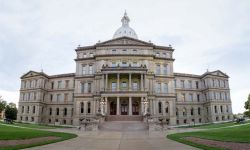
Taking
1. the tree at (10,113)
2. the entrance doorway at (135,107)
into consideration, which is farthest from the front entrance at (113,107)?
the tree at (10,113)

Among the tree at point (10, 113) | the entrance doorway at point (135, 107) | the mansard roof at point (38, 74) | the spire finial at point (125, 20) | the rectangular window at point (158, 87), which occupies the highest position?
the spire finial at point (125, 20)

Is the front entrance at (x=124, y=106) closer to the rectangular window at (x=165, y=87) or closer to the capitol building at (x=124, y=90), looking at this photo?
the capitol building at (x=124, y=90)

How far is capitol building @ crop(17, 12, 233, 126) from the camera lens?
5206 cm

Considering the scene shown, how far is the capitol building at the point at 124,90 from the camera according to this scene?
52.1m

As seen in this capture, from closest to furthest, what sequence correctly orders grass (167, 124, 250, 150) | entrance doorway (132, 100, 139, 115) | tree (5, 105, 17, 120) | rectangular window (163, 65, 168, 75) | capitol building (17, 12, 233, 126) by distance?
1. grass (167, 124, 250, 150)
2. capitol building (17, 12, 233, 126)
3. entrance doorway (132, 100, 139, 115)
4. rectangular window (163, 65, 168, 75)
5. tree (5, 105, 17, 120)

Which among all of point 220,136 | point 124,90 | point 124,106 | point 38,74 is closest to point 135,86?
point 124,90

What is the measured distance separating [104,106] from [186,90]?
31.5 metres

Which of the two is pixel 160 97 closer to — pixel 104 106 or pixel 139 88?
pixel 139 88

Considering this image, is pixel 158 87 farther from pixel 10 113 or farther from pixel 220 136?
pixel 10 113

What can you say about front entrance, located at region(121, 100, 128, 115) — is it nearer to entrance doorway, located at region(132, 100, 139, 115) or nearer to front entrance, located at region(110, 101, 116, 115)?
entrance doorway, located at region(132, 100, 139, 115)

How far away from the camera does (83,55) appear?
61.9m

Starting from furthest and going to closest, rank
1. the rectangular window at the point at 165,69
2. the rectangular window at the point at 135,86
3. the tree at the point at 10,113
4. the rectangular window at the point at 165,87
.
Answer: the tree at the point at 10,113 < the rectangular window at the point at 165,69 < the rectangular window at the point at 165,87 < the rectangular window at the point at 135,86

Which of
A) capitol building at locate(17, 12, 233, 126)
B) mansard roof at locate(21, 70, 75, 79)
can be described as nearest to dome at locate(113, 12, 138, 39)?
capitol building at locate(17, 12, 233, 126)

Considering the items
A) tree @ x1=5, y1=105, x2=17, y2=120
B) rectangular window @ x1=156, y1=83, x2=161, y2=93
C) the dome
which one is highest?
the dome
